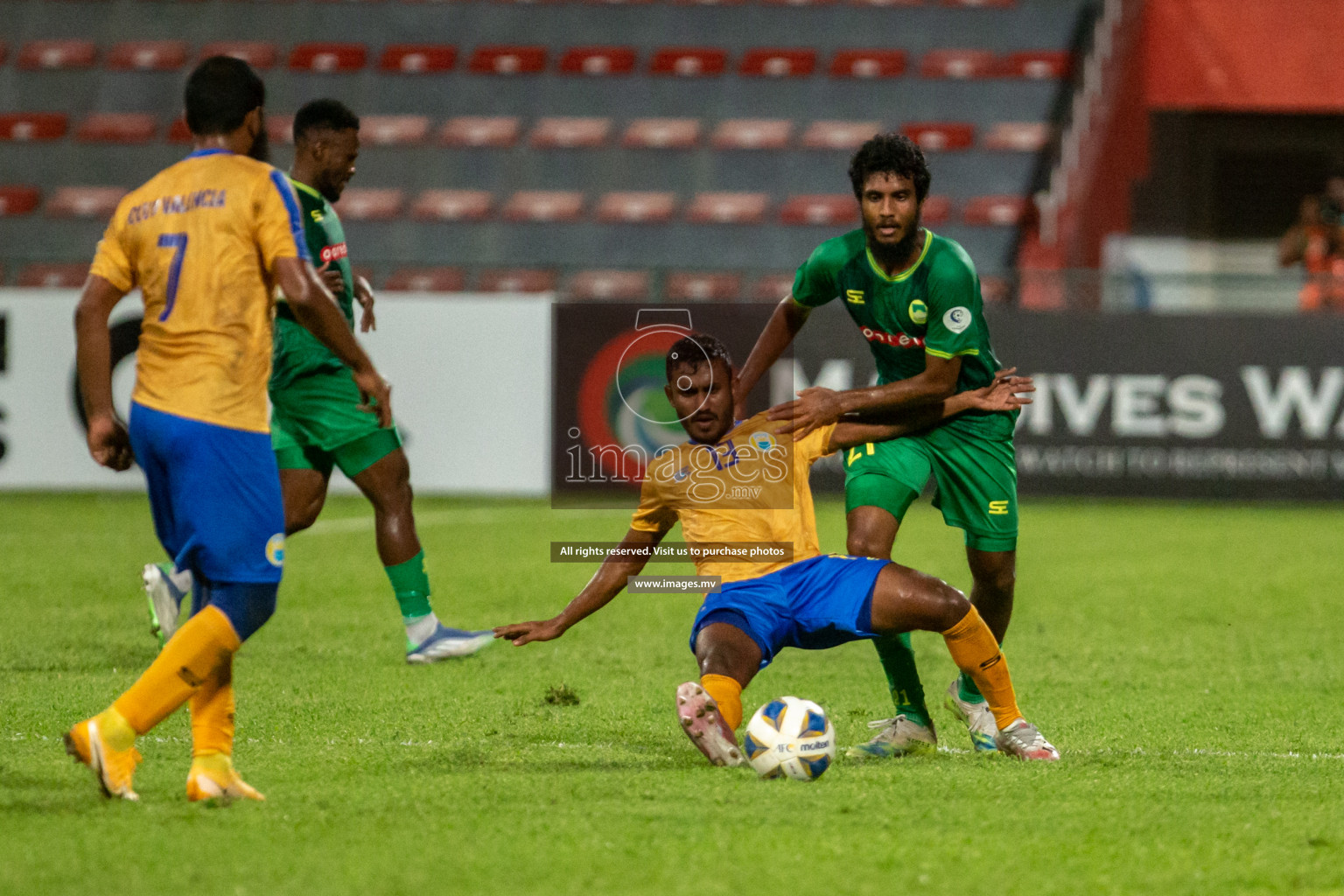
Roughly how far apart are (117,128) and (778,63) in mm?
7880

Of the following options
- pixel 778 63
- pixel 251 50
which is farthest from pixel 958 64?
pixel 251 50

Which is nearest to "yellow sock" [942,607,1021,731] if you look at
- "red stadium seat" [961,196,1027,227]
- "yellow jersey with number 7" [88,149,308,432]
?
"yellow jersey with number 7" [88,149,308,432]

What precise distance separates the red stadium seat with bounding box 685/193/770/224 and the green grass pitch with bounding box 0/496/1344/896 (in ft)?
29.5

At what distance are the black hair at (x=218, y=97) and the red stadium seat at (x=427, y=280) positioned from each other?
10.4 meters

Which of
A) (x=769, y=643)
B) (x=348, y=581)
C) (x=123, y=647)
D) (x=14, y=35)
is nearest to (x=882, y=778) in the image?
(x=769, y=643)

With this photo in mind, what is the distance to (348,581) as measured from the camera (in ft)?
31.3

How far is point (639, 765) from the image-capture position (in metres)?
4.79

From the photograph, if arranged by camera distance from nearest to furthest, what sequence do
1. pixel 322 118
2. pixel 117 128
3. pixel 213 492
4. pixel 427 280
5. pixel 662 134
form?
pixel 213 492
pixel 322 118
pixel 427 280
pixel 662 134
pixel 117 128

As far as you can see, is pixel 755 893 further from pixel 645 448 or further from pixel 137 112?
pixel 137 112

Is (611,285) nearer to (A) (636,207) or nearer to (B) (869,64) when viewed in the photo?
(A) (636,207)

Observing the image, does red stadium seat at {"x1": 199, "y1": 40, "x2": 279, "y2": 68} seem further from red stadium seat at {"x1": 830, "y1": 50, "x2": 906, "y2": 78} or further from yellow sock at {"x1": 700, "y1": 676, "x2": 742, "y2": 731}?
yellow sock at {"x1": 700, "y1": 676, "x2": 742, "y2": 731}

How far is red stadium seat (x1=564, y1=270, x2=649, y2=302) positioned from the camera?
1494cm

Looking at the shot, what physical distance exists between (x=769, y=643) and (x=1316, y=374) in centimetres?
1064

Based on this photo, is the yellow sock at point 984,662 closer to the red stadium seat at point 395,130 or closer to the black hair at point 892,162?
the black hair at point 892,162
